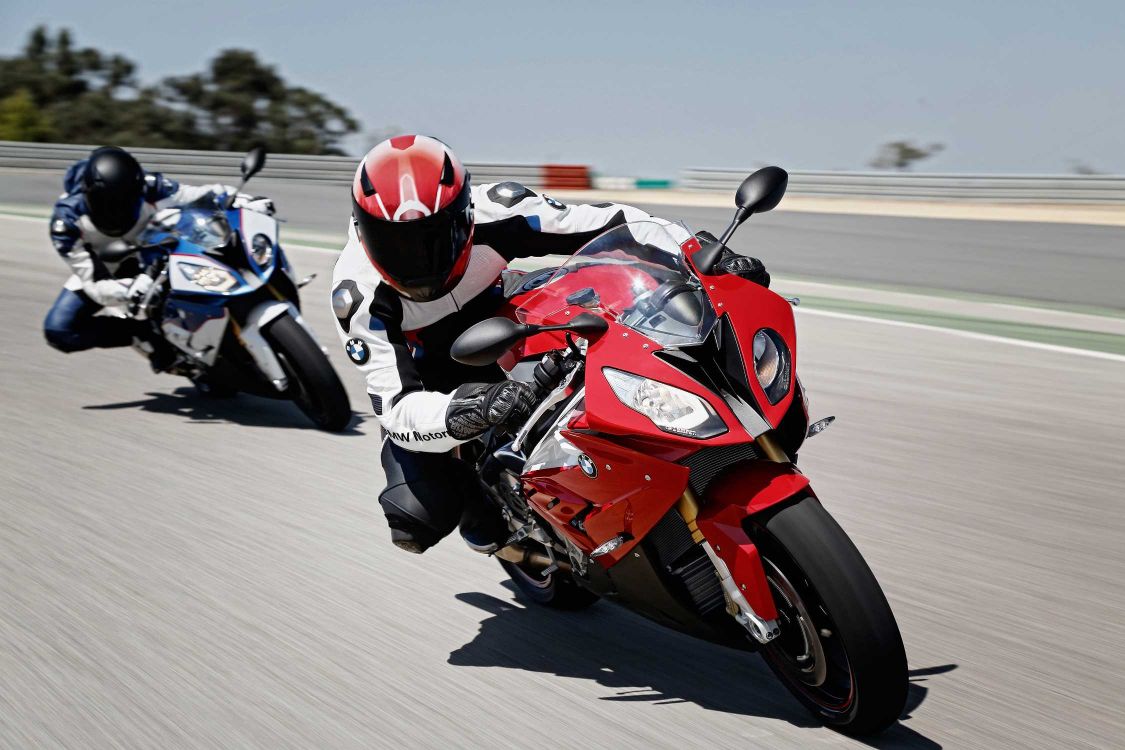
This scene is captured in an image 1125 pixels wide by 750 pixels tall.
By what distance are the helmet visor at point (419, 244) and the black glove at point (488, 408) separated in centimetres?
37

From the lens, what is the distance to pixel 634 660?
3.79 m

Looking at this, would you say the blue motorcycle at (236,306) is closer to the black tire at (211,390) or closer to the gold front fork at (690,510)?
the black tire at (211,390)

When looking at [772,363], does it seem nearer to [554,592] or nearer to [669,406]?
[669,406]

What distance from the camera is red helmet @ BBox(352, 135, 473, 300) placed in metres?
3.46

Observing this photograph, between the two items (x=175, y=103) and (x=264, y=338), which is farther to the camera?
(x=175, y=103)

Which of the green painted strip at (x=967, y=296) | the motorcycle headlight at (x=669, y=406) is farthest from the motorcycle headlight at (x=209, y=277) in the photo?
the green painted strip at (x=967, y=296)

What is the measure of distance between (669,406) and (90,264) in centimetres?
547

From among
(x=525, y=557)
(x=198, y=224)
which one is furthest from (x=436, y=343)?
(x=198, y=224)

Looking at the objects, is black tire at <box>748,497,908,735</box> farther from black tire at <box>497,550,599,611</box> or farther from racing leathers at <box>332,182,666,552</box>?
black tire at <box>497,550,599,611</box>

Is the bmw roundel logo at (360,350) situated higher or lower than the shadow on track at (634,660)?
higher

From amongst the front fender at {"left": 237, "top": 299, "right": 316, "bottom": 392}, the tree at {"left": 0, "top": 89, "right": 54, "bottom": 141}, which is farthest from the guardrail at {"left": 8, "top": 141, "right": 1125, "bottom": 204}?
the front fender at {"left": 237, "top": 299, "right": 316, "bottom": 392}

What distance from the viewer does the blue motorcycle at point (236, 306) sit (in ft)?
21.4

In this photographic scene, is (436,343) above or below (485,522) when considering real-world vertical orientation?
above

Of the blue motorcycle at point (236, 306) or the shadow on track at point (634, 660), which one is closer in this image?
the shadow on track at point (634, 660)
